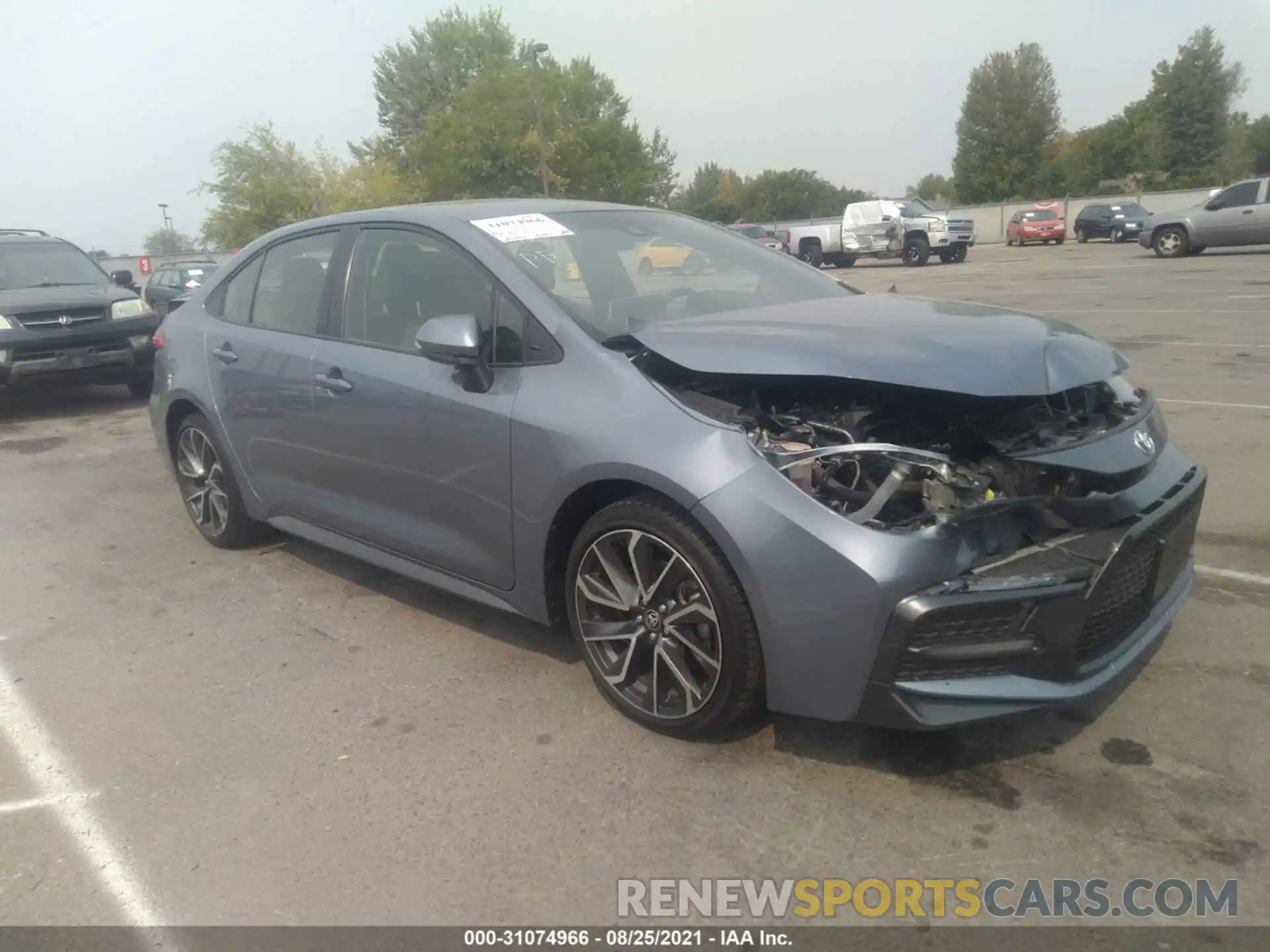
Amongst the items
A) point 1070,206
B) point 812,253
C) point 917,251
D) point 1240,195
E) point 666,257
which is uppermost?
point 1070,206

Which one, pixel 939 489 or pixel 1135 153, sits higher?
pixel 1135 153

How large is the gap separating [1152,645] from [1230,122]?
6756 cm

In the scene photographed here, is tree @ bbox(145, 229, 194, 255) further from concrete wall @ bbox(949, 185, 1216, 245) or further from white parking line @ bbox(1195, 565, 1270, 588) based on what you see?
white parking line @ bbox(1195, 565, 1270, 588)

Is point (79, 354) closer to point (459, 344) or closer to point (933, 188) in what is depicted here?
point (459, 344)

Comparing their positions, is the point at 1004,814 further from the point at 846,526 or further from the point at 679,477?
the point at 679,477

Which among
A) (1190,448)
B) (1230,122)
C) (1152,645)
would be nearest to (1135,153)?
(1230,122)

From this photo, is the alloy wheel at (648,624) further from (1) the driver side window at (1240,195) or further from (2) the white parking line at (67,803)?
(1) the driver side window at (1240,195)

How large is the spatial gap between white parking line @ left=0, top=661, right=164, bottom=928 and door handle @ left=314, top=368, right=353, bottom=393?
163 cm

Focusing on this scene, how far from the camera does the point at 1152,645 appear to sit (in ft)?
10.1

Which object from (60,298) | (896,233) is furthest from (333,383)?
(896,233)

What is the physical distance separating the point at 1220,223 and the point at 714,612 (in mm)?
22536

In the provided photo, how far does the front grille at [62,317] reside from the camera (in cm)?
925

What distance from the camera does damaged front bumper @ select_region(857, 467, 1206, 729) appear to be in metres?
2.56

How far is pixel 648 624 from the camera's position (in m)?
3.10
